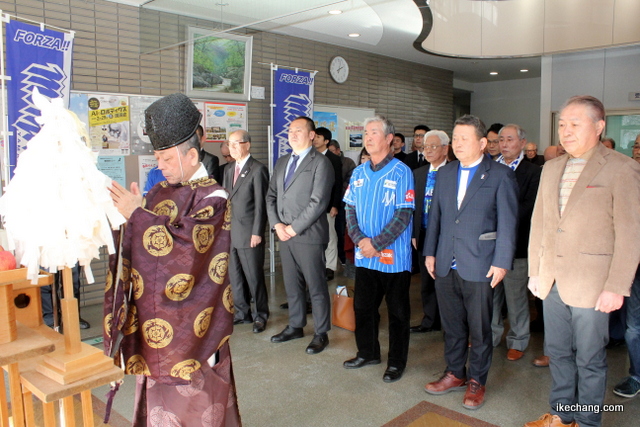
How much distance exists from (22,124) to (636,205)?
4.06 metres

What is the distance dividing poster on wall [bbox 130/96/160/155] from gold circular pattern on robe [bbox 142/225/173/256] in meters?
4.03

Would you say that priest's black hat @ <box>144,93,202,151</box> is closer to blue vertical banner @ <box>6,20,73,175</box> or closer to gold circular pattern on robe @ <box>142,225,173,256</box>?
gold circular pattern on robe @ <box>142,225,173,256</box>

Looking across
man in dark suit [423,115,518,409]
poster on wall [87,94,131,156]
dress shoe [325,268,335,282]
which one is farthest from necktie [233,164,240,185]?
dress shoe [325,268,335,282]

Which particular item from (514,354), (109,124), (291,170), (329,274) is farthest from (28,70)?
(514,354)

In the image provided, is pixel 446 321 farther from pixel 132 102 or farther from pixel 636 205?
pixel 132 102

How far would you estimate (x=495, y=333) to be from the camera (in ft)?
12.4

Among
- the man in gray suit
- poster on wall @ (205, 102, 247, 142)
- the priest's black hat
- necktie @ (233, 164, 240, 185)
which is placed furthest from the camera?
poster on wall @ (205, 102, 247, 142)

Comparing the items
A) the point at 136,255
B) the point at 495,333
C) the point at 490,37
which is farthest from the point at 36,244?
the point at 490,37

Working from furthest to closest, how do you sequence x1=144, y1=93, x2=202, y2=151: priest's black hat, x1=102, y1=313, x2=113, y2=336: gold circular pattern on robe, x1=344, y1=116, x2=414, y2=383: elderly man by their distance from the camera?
x1=344, y1=116, x2=414, y2=383: elderly man
x1=144, y1=93, x2=202, y2=151: priest's black hat
x1=102, y1=313, x2=113, y2=336: gold circular pattern on robe

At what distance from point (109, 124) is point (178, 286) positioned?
160 inches

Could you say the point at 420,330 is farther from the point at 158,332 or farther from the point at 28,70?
the point at 28,70

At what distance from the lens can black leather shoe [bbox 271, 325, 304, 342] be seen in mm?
3894

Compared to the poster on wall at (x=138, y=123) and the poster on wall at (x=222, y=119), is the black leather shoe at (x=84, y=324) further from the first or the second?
the poster on wall at (x=222, y=119)

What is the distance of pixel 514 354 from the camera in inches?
139
